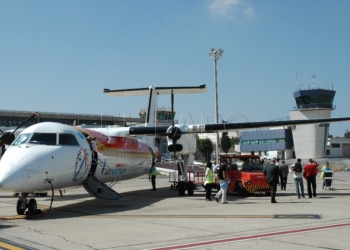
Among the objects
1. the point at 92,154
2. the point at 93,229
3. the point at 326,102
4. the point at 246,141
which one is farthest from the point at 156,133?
the point at 246,141

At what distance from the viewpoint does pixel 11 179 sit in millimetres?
11719

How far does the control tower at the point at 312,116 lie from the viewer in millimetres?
80062

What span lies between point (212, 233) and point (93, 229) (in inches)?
111

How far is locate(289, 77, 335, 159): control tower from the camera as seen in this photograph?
8006 centimetres

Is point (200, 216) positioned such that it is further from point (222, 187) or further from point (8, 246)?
point (8, 246)

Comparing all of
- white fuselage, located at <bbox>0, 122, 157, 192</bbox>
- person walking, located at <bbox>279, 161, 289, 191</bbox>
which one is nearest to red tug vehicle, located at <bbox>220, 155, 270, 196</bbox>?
person walking, located at <bbox>279, 161, 289, 191</bbox>

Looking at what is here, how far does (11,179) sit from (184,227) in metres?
4.85

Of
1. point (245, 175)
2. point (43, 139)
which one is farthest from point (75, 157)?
point (245, 175)

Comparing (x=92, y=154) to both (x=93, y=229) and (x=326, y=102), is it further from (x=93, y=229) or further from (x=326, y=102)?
(x=326, y=102)

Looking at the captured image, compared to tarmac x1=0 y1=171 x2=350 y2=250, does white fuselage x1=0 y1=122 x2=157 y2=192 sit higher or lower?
higher

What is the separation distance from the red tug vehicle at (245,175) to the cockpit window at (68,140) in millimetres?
7241

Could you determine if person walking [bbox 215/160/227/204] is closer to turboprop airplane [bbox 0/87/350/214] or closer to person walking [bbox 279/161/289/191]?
turboprop airplane [bbox 0/87/350/214]

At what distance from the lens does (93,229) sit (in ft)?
33.8

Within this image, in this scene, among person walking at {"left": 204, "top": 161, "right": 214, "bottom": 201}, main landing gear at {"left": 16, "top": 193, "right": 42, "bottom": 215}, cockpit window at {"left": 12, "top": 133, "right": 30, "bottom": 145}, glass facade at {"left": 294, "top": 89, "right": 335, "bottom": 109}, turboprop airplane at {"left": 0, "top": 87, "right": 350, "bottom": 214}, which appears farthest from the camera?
glass facade at {"left": 294, "top": 89, "right": 335, "bottom": 109}
